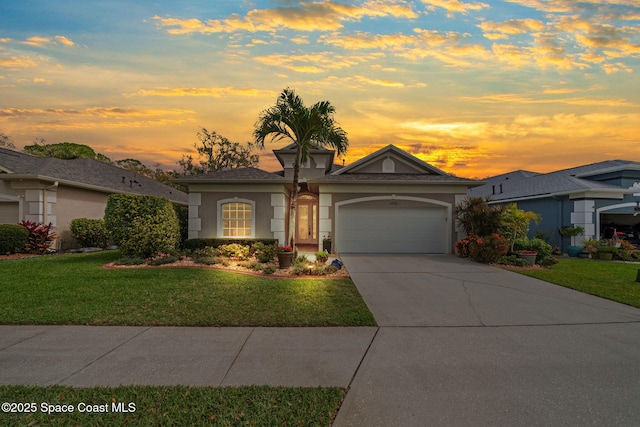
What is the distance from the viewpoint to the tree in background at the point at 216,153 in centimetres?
3693

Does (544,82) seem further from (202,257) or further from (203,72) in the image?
(202,257)

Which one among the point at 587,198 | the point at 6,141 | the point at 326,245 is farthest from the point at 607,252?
the point at 6,141

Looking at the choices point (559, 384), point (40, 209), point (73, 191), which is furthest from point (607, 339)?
point (73, 191)

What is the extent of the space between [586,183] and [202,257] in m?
19.2

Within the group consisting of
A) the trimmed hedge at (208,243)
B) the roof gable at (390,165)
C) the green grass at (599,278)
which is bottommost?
the green grass at (599,278)

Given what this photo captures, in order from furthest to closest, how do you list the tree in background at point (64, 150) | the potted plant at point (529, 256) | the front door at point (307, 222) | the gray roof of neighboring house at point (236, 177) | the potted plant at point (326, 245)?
the tree in background at point (64, 150)
the front door at point (307, 222)
the potted plant at point (326, 245)
the gray roof of neighboring house at point (236, 177)
the potted plant at point (529, 256)

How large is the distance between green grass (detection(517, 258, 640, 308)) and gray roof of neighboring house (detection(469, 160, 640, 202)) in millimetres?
5331

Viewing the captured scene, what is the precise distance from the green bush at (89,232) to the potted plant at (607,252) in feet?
75.8

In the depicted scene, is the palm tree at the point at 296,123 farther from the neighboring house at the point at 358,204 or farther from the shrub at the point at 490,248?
the shrub at the point at 490,248

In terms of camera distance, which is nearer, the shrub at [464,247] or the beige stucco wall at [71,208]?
the shrub at [464,247]

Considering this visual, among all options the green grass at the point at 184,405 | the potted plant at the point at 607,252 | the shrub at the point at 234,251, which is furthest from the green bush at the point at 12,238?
the potted plant at the point at 607,252

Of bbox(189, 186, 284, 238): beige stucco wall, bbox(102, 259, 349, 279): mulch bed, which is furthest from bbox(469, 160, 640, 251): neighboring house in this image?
bbox(189, 186, 284, 238): beige stucco wall

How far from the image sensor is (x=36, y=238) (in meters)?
14.1

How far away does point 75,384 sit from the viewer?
11.7 ft
